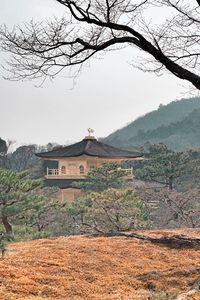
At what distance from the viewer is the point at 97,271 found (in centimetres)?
537

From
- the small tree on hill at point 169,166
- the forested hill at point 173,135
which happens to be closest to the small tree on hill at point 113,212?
the small tree on hill at point 169,166

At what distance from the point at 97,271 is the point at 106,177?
53.6ft

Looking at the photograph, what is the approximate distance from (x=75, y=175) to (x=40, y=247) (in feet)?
71.0

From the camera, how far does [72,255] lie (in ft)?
20.4

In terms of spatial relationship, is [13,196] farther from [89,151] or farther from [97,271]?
[89,151]

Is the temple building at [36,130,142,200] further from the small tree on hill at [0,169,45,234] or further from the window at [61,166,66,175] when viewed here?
the small tree on hill at [0,169,45,234]

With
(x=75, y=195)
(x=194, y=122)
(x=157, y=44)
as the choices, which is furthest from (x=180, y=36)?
(x=194, y=122)

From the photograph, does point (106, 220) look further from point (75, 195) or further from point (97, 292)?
point (75, 195)

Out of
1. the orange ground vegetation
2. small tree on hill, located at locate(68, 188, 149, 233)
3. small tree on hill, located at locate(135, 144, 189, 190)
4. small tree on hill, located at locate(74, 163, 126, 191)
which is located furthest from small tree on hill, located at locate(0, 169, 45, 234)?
small tree on hill, located at locate(135, 144, 189, 190)

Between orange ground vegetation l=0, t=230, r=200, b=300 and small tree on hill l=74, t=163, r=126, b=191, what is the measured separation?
14.3 m

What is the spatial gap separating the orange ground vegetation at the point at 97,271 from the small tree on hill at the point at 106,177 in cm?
1426

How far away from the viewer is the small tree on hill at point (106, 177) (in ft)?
71.3

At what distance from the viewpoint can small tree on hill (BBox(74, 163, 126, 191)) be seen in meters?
21.7

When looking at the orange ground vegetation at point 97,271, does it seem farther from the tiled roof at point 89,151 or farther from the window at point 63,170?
the window at point 63,170
